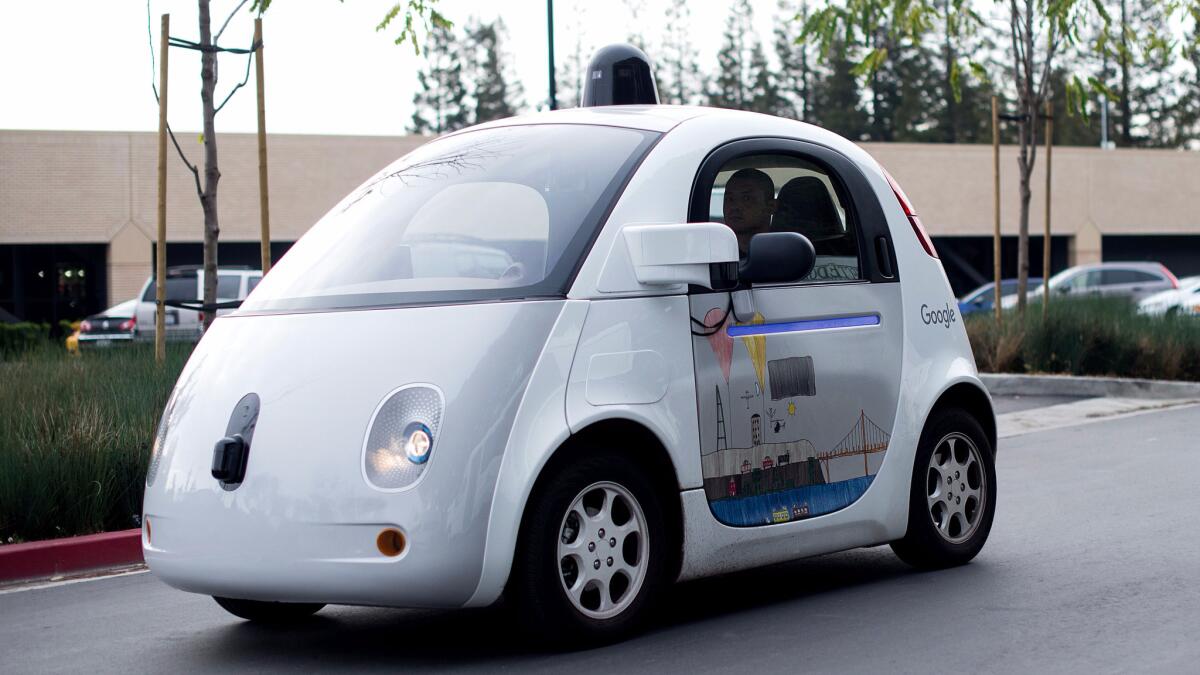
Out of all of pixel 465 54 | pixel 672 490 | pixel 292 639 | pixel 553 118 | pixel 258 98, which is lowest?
pixel 292 639

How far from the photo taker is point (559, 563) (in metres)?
5.01

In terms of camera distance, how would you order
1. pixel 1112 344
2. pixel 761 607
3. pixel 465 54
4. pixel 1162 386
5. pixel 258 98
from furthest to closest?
pixel 465 54 → pixel 1112 344 → pixel 1162 386 → pixel 258 98 → pixel 761 607

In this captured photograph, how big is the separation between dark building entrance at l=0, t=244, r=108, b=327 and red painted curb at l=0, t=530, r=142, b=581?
1411 inches

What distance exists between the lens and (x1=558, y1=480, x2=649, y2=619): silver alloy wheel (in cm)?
510

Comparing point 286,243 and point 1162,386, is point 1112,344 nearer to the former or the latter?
point 1162,386

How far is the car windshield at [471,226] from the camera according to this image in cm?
529

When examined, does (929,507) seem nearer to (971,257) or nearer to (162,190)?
(162,190)

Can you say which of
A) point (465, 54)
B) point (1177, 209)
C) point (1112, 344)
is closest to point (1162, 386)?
point (1112, 344)

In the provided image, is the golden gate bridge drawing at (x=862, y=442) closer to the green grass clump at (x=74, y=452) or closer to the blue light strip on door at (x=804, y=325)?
the blue light strip on door at (x=804, y=325)

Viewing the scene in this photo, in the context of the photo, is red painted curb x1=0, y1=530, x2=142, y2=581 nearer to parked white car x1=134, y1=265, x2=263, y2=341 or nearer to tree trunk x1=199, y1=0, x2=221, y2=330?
tree trunk x1=199, y1=0, x2=221, y2=330

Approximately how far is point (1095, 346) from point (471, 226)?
1308cm

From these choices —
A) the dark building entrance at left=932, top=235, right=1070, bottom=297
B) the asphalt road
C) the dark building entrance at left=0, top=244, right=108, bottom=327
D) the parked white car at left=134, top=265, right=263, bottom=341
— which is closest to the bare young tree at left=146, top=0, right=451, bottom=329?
the asphalt road

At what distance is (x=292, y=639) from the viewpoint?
5.62 m

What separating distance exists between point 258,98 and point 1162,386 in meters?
9.77
